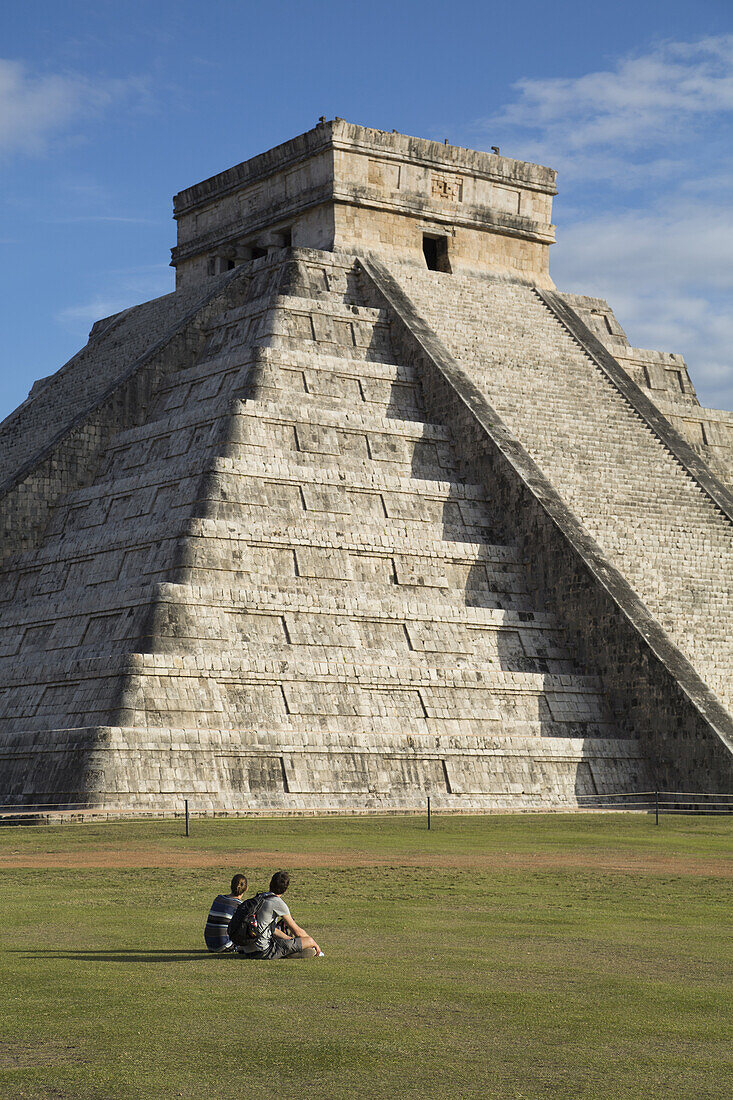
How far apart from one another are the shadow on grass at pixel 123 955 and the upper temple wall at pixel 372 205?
2608cm

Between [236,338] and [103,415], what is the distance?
3.06 m

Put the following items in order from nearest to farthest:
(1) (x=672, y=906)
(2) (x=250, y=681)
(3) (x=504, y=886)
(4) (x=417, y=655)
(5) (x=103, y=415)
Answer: (1) (x=672, y=906) → (3) (x=504, y=886) → (2) (x=250, y=681) → (4) (x=417, y=655) → (5) (x=103, y=415)

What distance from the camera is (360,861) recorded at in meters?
14.8

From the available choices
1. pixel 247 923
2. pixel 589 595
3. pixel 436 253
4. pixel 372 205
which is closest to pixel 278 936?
pixel 247 923

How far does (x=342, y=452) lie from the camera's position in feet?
89.0

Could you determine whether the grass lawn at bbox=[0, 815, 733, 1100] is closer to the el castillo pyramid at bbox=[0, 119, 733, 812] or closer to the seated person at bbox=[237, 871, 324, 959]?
the seated person at bbox=[237, 871, 324, 959]

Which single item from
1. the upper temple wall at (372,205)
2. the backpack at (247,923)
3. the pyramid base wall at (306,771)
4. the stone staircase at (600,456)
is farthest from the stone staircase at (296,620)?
the backpack at (247,923)

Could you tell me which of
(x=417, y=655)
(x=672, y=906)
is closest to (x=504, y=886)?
(x=672, y=906)

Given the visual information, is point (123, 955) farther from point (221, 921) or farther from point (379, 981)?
point (379, 981)

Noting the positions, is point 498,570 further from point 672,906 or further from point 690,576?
point 672,906

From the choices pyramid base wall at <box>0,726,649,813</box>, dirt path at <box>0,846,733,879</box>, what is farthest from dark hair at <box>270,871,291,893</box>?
pyramid base wall at <box>0,726,649,813</box>

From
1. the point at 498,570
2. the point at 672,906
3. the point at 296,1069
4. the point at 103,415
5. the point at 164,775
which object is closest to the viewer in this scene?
the point at 296,1069

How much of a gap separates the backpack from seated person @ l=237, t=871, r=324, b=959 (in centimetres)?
2

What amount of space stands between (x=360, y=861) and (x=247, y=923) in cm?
555
